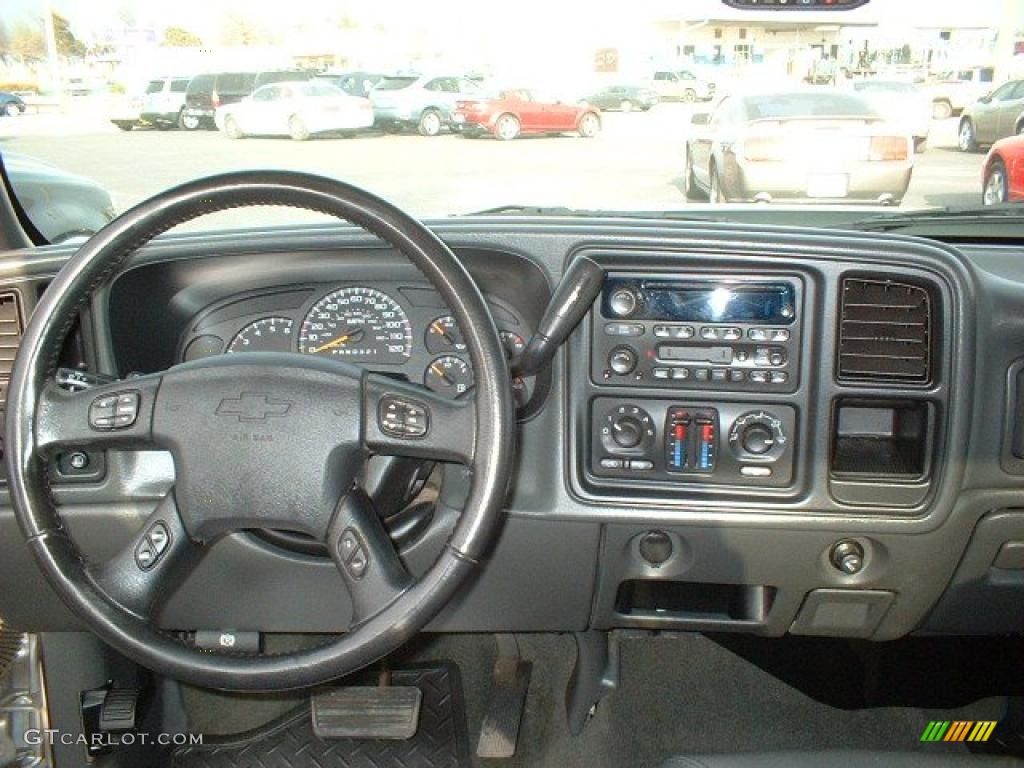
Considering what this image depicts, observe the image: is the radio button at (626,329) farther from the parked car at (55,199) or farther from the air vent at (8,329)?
the parked car at (55,199)

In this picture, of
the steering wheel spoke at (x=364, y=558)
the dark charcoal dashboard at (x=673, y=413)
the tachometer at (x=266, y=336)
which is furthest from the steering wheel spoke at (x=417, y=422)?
the tachometer at (x=266, y=336)

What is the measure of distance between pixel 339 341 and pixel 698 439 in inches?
32.3

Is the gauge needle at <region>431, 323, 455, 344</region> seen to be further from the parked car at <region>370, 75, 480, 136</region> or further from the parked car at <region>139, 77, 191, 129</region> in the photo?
the parked car at <region>139, 77, 191, 129</region>

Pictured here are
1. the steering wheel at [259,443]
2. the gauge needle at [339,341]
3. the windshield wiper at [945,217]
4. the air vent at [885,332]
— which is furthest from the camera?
the windshield wiper at [945,217]

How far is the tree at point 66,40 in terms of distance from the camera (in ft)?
8.38

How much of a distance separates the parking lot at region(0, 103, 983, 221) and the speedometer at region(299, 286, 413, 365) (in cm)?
26

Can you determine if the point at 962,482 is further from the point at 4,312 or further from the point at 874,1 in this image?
the point at 4,312

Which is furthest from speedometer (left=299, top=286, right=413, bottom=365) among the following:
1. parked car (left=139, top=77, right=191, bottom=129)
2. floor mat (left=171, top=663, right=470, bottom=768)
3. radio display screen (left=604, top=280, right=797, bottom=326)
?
floor mat (left=171, top=663, right=470, bottom=768)

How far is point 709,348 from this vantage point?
7.11ft

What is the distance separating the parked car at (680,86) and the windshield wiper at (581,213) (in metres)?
0.45

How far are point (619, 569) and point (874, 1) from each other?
1.47 metres

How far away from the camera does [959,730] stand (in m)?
2.94

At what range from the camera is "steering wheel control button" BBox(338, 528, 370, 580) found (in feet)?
5.69

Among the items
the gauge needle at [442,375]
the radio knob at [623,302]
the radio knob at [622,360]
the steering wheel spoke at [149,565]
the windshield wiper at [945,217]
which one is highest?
the windshield wiper at [945,217]
